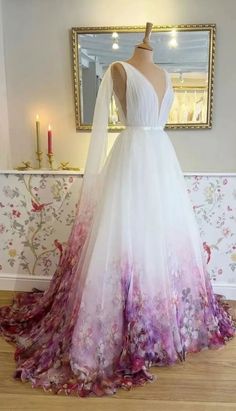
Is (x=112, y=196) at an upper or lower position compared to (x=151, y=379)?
upper

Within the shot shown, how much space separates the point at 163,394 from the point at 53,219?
1130 mm

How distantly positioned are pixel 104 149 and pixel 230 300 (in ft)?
3.85

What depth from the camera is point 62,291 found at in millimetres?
1765

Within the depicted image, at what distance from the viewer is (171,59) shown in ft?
7.68

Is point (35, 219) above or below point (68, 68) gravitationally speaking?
below

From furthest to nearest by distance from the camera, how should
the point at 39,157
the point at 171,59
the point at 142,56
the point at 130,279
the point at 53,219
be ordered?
1. the point at 39,157
2. the point at 171,59
3. the point at 53,219
4. the point at 142,56
5. the point at 130,279

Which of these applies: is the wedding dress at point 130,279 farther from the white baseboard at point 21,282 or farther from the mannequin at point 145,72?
the white baseboard at point 21,282

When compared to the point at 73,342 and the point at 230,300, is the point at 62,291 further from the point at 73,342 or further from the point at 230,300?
the point at 230,300

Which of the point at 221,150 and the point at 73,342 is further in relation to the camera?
the point at 221,150

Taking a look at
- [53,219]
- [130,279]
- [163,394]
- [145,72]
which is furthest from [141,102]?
[163,394]

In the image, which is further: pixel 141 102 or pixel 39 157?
pixel 39 157

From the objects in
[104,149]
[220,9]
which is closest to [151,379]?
[104,149]

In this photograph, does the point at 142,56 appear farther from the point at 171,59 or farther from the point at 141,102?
the point at 171,59

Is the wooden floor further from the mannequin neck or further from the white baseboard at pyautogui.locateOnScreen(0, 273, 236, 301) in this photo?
the mannequin neck
